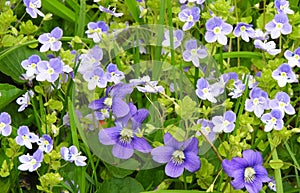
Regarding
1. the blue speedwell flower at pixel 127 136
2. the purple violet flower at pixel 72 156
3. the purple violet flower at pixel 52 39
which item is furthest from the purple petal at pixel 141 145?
the purple violet flower at pixel 52 39

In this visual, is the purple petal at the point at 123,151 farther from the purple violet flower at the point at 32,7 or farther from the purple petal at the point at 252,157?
the purple violet flower at the point at 32,7

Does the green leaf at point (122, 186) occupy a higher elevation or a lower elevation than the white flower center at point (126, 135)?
lower

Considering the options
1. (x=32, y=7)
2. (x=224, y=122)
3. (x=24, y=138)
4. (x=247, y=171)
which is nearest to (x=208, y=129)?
(x=224, y=122)

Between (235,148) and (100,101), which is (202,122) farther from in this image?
(100,101)

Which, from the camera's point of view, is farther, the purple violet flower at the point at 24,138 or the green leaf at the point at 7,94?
the green leaf at the point at 7,94

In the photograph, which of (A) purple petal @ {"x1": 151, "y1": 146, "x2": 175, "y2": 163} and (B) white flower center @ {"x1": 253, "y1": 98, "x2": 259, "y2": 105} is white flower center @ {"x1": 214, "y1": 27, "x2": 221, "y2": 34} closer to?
(B) white flower center @ {"x1": 253, "y1": 98, "x2": 259, "y2": 105}

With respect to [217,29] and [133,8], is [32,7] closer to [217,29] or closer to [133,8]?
[133,8]

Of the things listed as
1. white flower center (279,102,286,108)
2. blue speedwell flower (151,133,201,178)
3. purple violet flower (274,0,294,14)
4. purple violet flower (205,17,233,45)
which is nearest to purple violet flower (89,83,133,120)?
blue speedwell flower (151,133,201,178)

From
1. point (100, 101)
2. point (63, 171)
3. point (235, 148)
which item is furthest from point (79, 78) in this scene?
point (235, 148)
